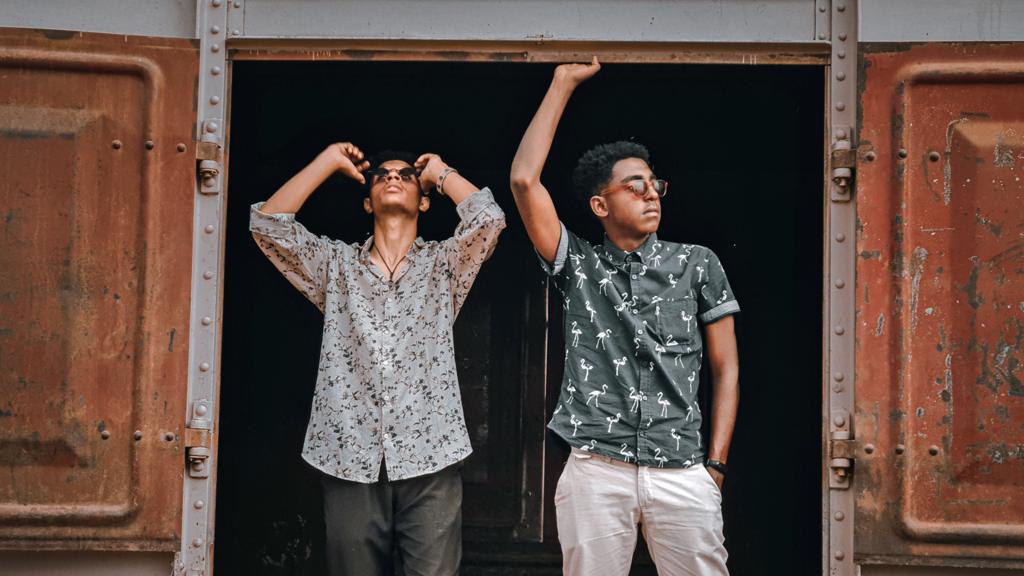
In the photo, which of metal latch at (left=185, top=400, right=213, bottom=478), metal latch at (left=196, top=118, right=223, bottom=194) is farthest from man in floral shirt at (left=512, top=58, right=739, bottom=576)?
metal latch at (left=185, top=400, right=213, bottom=478)

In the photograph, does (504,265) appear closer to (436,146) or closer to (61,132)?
(436,146)

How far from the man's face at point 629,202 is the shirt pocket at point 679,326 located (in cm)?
26

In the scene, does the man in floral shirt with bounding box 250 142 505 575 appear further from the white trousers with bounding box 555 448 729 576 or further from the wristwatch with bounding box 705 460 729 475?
the wristwatch with bounding box 705 460 729 475

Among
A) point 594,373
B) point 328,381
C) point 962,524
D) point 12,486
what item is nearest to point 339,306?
point 328,381

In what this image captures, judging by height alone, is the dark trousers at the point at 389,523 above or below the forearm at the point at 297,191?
below

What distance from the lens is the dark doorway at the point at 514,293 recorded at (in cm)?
488

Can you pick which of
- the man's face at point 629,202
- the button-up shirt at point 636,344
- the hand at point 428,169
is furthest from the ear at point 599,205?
the hand at point 428,169

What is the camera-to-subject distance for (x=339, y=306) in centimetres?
372

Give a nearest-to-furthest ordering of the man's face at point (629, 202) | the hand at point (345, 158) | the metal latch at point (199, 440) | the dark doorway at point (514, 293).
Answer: the metal latch at point (199, 440) < the man's face at point (629, 202) < the hand at point (345, 158) < the dark doorway at point (514, 293)

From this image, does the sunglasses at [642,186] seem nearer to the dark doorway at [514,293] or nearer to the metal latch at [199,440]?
the dark doorway at [514,293]

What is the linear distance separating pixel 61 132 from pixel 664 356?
6.47 ft

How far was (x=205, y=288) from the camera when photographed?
136 inches

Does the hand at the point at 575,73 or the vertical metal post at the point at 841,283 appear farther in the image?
the hand at the point at 575,73

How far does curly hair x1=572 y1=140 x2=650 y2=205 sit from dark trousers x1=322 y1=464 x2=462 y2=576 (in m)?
1.02
